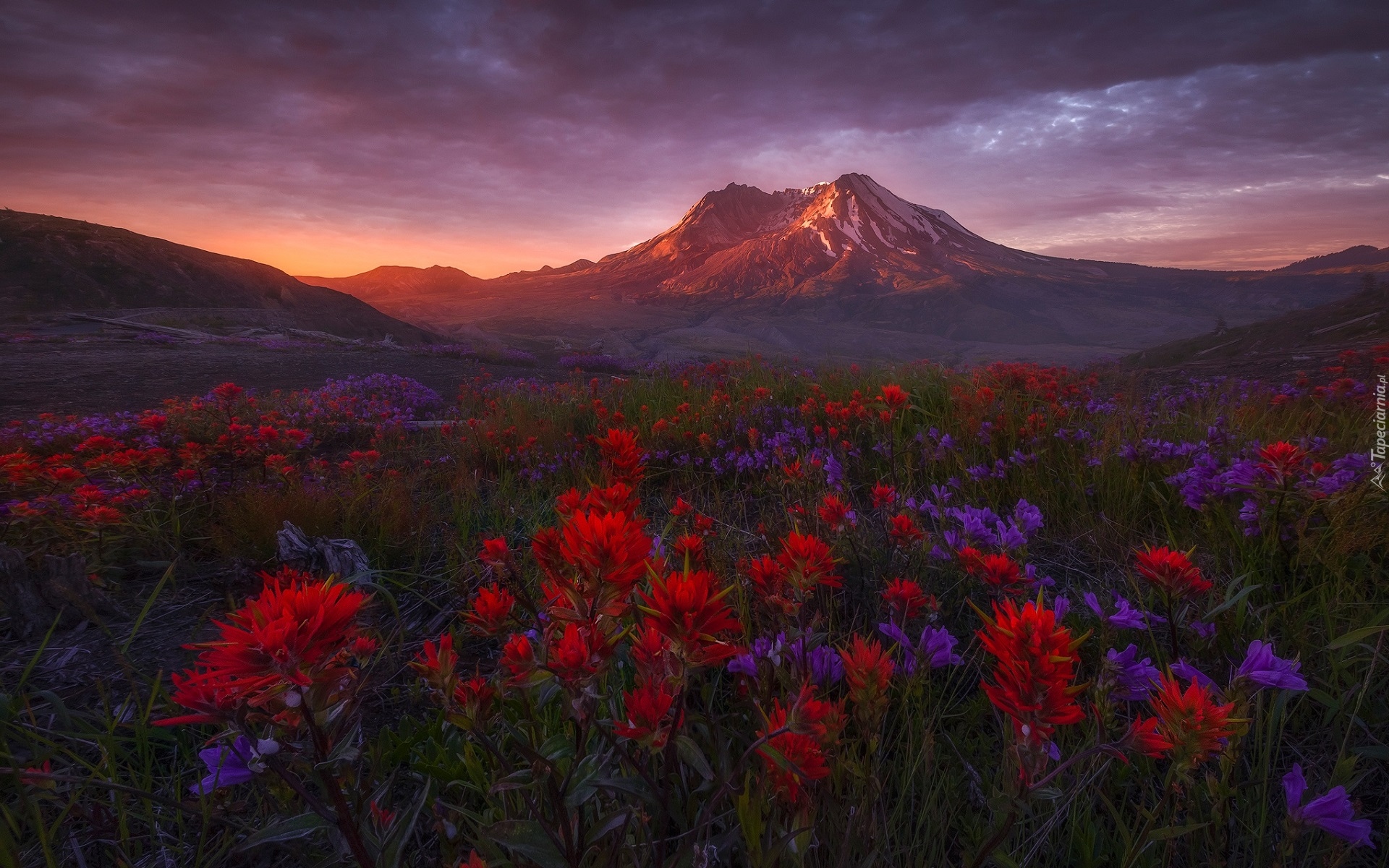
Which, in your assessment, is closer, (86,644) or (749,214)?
(86,644)

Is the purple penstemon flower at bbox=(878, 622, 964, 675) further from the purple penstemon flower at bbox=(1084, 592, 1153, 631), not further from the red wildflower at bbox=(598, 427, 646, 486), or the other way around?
the red wildflower at bbox=(598, 427, 646, 486)

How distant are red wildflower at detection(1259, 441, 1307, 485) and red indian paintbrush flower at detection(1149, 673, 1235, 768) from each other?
1.31 m

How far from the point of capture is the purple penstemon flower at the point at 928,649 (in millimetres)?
1197

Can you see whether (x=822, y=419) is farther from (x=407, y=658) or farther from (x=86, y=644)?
(x=86, y=644)

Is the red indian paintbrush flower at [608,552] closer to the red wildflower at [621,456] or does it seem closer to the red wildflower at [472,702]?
the red wildflower at [472,702]

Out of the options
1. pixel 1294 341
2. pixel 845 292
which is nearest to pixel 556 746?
pixel 1294 341

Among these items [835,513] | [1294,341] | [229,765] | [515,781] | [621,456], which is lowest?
[229,765]

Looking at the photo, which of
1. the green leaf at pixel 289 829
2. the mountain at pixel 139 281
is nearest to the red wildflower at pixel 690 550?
the green leaf at pixel 289 829

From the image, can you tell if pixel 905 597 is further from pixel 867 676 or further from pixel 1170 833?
pixel 1170 833

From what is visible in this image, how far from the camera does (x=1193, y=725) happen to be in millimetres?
786

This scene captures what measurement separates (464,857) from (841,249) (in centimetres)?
10444

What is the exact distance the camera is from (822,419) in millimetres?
4227

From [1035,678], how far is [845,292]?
281 ft

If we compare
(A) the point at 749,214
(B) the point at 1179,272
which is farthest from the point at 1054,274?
(A) the point at 749,214
